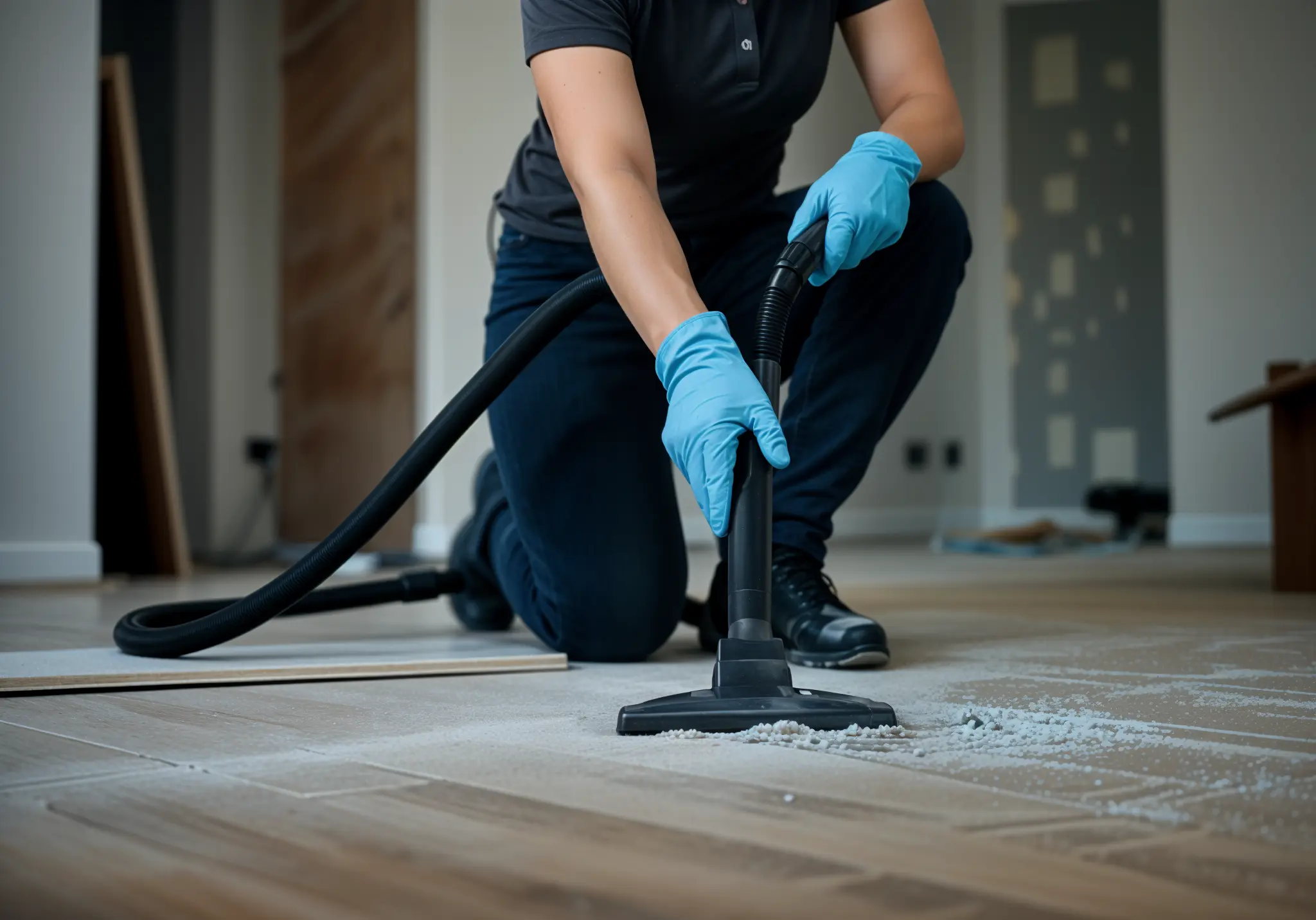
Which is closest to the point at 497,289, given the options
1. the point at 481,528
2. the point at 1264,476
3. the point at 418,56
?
the point at 481,528

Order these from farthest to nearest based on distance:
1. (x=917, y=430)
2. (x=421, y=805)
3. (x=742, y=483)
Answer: (x=917, y=430), (x=742, y=483), (x=421, y=805)

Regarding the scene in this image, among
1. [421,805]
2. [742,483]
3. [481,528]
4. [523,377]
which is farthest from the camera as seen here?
[481,528]

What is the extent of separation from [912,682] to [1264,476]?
3.44 metres

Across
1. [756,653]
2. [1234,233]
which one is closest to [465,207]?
[1234,233]

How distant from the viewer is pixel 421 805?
65cm

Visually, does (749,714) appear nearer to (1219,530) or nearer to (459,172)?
(459,172)

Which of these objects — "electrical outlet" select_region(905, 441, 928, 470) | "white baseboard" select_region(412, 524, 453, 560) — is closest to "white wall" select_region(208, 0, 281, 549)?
"white baseboard" select_region(412, 524, 453, 560)

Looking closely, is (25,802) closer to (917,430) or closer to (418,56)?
(418,56)

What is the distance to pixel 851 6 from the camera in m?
1.40

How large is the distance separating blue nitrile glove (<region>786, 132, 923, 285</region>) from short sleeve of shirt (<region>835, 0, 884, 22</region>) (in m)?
0.25

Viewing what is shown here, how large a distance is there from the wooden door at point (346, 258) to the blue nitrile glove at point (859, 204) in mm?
2953

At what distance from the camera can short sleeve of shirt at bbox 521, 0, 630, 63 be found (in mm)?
1166

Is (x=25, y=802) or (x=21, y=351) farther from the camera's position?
(x=21, y=351)

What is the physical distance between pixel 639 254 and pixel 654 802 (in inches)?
21.0
